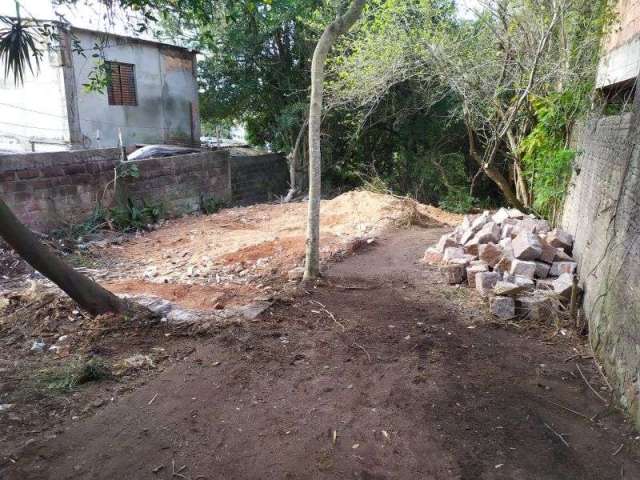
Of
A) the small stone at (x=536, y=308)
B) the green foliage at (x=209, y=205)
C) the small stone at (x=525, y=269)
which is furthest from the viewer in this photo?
the green foliage at (x=209, y=205)

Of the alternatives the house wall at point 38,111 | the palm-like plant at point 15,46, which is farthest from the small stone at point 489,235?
the house wall at point 38,111

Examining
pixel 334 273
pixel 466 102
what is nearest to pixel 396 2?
pixel 466 102

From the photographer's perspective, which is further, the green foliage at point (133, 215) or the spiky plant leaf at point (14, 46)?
the green foliage at point (133, 215)

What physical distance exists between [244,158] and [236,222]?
368 cm

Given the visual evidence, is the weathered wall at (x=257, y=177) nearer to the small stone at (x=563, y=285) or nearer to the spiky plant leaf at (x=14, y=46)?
the spiky plant leaf at (x=14, y=46)

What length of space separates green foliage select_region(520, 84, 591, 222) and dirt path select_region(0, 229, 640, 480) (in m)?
3.72

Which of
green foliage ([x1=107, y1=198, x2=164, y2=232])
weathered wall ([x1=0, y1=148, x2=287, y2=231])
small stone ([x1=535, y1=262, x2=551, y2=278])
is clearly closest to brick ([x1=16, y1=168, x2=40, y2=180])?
weathered wall ([x1=0, y1=148, x2=287, y2=231])

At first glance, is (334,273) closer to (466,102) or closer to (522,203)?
(466,102)

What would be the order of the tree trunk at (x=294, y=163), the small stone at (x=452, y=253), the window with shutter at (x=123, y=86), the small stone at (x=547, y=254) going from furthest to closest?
the tree trunk at (x=294, y=163)
the window with shutter at (x=123, y=86)
the small stone at (x=452, y=253)
the small stone at (x=547, y=254)

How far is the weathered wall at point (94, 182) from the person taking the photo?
7.21 m

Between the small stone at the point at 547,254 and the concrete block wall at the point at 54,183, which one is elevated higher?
the concrete block wall at the point at 54,183

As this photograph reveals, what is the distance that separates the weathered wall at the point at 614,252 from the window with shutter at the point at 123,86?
37.6 ft

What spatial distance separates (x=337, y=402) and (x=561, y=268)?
3296 millimetres

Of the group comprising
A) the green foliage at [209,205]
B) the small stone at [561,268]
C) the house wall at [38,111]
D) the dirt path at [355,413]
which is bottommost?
the dirt path at [355,413]
